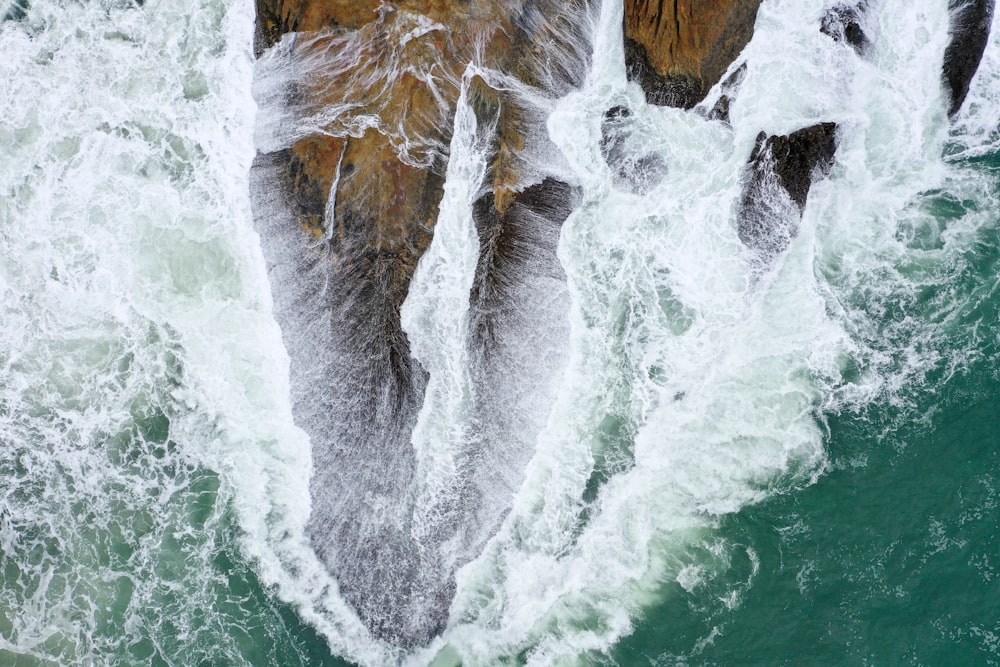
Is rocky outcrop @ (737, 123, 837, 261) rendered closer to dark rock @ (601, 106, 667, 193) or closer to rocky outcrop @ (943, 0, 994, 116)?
dark rock @ (601, 106, 667, 193)

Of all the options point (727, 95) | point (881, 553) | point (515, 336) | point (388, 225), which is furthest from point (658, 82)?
point (881, 553)

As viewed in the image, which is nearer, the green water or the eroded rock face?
the eroded rock face

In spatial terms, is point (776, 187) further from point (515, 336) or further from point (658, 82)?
point (515, 336)

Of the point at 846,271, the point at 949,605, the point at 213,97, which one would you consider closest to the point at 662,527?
the point at 949,605

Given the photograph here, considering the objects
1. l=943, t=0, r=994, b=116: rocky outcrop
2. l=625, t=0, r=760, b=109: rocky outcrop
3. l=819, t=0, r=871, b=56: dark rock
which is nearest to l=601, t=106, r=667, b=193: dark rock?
l=625, t=0, r=760, b=109: rocky outcrop

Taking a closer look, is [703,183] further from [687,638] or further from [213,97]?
[213,97]

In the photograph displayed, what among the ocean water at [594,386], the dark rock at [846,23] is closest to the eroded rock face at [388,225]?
the ocean water at [594,386]
